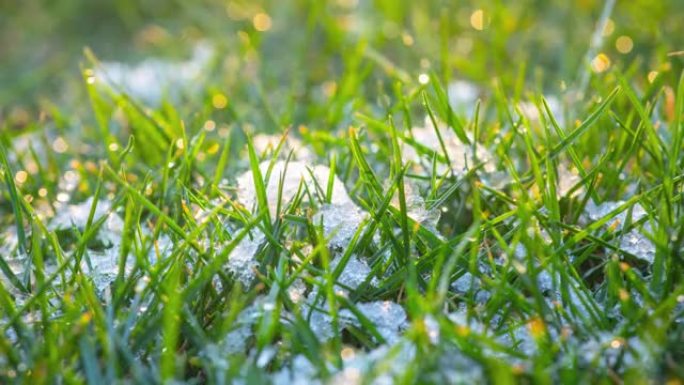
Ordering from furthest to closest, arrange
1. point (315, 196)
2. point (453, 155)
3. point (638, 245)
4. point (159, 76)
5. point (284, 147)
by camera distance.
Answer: point (159, 76) → point (284, 147) → point (453, 155) → point (315, 196) → point (638, 245)

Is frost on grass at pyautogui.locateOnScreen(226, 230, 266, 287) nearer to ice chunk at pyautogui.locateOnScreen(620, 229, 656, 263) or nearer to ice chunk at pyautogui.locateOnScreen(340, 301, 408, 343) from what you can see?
ice chunk at pyautogui.locateOnScreen(340, 301, 408, 343)

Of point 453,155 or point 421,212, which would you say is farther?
point 453,155

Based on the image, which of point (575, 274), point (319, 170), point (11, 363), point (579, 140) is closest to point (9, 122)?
point (319, 170)

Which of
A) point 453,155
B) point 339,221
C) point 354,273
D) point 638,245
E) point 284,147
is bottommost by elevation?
point 638,245

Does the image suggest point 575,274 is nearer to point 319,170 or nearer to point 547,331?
point 547,331

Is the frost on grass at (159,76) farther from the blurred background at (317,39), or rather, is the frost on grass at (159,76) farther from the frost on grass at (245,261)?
the frost on grass at (245,261)

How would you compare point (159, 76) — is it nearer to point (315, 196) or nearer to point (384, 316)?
point (315, 196)

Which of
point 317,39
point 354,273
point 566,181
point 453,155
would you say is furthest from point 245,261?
point 317,39
